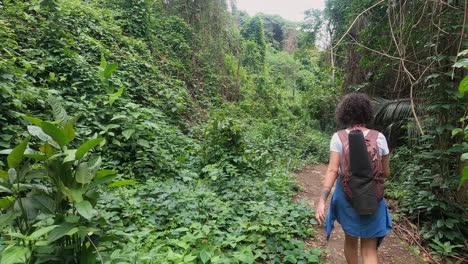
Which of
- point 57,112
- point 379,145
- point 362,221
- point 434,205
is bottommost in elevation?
point 434,205

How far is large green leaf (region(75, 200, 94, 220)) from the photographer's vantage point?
1.68 m

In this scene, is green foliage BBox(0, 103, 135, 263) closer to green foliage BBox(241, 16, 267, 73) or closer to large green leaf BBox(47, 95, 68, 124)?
large green leaf BBox(47, 95, 68, 124)

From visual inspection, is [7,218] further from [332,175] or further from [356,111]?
[356,111]

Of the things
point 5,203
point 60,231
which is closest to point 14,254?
point 60,231

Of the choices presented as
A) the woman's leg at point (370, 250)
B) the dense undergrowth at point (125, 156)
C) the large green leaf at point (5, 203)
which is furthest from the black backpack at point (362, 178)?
the large green leaf at point (5, 203)

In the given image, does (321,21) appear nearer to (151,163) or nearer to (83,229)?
(151,163)

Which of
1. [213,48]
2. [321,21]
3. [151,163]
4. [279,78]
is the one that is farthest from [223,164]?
[279,78]

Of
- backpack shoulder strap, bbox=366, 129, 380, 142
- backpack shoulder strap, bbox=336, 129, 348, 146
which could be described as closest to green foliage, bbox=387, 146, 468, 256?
backpack shoulder strap, bbox=366, 129, 380, 142

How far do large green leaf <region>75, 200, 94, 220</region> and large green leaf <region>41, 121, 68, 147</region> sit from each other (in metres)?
0.39

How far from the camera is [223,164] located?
4.75 metres

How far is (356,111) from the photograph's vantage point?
2.45m

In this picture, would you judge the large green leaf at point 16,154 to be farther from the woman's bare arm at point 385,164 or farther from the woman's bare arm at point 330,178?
the woman's bare arm at point 385,164

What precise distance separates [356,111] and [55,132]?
2131 millimetres

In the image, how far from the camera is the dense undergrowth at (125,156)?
1816mm
